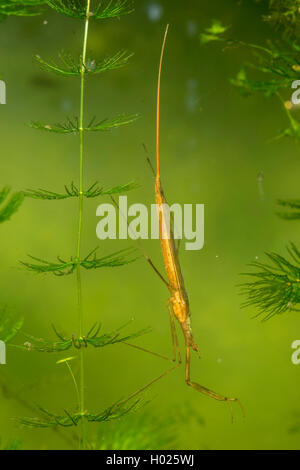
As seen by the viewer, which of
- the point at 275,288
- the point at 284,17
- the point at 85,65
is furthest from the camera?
the point at 284,17

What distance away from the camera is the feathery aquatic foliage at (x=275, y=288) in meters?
→ 1.98

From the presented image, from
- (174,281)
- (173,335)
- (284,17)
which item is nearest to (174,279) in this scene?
(174,281)

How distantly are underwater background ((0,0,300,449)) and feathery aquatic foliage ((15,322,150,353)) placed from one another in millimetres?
39

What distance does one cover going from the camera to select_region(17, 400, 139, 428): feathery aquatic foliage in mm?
1977

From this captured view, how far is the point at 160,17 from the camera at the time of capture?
6.98ft

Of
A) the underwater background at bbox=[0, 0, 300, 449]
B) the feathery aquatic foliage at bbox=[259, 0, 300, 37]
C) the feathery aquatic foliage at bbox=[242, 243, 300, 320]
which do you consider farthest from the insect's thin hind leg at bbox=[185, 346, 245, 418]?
the feathery aquatic foliage at bbox=[259, 0, 300, 37]

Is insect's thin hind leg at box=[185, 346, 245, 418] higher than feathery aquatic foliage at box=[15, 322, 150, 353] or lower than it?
lower

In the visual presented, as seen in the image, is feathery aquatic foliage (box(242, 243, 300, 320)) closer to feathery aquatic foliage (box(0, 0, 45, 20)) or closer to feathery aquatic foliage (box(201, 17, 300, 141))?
feathery aquatic foliage (box(201, 17, 300, 141))

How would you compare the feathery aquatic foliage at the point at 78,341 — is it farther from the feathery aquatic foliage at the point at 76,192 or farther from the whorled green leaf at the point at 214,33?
the whorled green leaf at the point at 214,33

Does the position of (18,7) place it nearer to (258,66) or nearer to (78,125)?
(78,125)

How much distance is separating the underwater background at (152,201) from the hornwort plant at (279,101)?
0.04 meters

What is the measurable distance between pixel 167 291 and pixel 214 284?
0.19 m

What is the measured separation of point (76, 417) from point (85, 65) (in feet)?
4.12

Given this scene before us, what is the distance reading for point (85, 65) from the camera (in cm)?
189
